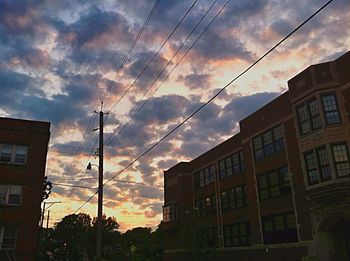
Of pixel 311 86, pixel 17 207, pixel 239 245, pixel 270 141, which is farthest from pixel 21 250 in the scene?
pixel 311 86

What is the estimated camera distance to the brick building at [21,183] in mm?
29438

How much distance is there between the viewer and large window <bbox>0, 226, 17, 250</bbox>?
29.1m

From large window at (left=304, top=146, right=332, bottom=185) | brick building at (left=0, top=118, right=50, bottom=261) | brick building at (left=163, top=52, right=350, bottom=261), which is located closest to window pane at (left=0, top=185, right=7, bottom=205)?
brick building at (left=0, top=118, right=50, bottom=261)

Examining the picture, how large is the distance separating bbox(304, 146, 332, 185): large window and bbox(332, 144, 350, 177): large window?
0.51 metres

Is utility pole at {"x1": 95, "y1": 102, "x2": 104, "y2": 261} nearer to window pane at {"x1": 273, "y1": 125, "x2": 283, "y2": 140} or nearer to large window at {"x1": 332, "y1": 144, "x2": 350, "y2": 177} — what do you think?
window pane at {"x1": 273, "y1": 125, "x2": 283, "y2": 140}

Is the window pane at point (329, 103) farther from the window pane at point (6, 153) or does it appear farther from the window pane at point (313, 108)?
the window pane at point (6, 153)

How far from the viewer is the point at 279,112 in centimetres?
3028

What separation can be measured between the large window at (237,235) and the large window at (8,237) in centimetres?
2011

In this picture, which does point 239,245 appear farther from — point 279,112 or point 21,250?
point 21,250

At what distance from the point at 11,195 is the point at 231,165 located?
69.6 feet

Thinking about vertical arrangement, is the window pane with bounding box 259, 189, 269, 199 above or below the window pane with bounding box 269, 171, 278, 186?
below

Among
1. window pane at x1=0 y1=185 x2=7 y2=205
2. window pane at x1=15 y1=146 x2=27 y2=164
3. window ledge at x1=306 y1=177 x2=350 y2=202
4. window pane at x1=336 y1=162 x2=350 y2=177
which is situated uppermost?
window pane at x1=15 y1=146 x2=27 y2=164

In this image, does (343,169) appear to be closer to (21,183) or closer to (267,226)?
(267,226)

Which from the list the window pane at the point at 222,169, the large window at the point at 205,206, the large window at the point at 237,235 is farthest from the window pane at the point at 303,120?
the large window at the point at 205,206
